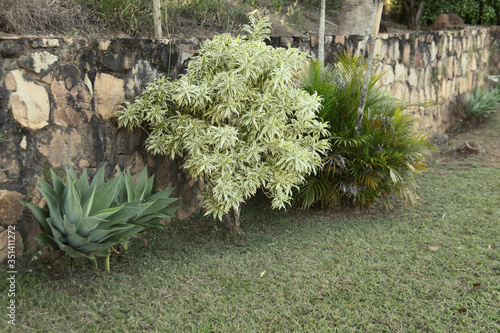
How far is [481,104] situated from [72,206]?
813 centimetres

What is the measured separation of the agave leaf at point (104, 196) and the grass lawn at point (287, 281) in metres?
0.54

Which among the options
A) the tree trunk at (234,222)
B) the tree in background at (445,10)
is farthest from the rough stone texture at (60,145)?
the tree in background at (445,10)

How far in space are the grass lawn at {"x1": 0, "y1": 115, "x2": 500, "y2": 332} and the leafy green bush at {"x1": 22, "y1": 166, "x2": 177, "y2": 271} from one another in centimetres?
30

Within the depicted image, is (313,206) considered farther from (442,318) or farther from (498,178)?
(498,178)

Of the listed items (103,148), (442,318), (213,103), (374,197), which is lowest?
(442,318)

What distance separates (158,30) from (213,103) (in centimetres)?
119

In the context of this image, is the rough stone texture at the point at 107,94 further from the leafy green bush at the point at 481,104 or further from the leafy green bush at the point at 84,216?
the leafy green bush at the point at 481,104

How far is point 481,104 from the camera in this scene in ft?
27.7

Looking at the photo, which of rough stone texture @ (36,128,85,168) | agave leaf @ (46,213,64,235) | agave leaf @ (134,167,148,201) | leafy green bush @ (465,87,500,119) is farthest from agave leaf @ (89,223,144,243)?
leafy green bush @ (465,87,500,119)

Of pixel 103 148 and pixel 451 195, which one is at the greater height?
pixel 103 148

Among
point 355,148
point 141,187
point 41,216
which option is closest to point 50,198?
point 41,216

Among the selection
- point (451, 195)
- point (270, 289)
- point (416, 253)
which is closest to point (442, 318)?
point (416, 253)

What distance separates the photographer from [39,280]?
295cm

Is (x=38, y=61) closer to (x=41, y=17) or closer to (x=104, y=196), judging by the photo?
(x=41, y=17)
